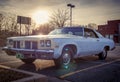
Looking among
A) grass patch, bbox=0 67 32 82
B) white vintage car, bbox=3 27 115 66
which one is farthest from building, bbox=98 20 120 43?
grass patch, bbox=0 67 32 82

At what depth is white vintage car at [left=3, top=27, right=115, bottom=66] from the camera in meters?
6.52

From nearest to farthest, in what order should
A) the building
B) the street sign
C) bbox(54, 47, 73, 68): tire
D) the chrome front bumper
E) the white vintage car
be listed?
the chrome front bumper → the white vintage car → bbox(54, 47, 73, 68): tire → the street sign → the building

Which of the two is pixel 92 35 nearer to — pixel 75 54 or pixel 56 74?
pixel 75 54

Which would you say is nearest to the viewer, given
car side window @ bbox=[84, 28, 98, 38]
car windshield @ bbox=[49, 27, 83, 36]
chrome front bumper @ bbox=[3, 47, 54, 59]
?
chrome front bumper @ bbox=[3, 47, 54, 59]

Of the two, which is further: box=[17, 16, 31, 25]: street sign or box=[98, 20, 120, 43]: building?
box=[98, 20, 120, 43]: building

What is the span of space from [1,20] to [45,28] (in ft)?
85.0

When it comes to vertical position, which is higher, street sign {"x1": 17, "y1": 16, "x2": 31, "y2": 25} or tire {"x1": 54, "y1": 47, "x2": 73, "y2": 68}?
street sign {"x1": 17, "y1": 16, "x2": 31, "y2": 25}

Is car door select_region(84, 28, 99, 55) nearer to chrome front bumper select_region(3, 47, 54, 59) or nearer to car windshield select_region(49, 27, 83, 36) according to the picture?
car windshield select_region(49, 27, 83, 36)

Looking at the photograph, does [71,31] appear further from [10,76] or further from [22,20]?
[22,20]

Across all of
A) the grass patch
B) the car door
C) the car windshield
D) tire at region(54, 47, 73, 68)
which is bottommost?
the grass patch

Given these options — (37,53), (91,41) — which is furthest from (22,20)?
(37,53)

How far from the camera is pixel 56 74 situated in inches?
240

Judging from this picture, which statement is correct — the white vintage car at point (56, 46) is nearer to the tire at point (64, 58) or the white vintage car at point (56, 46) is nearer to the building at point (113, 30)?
the tire at point (64, 58)

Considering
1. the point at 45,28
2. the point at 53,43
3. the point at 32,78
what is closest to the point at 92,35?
the point at 53,43
